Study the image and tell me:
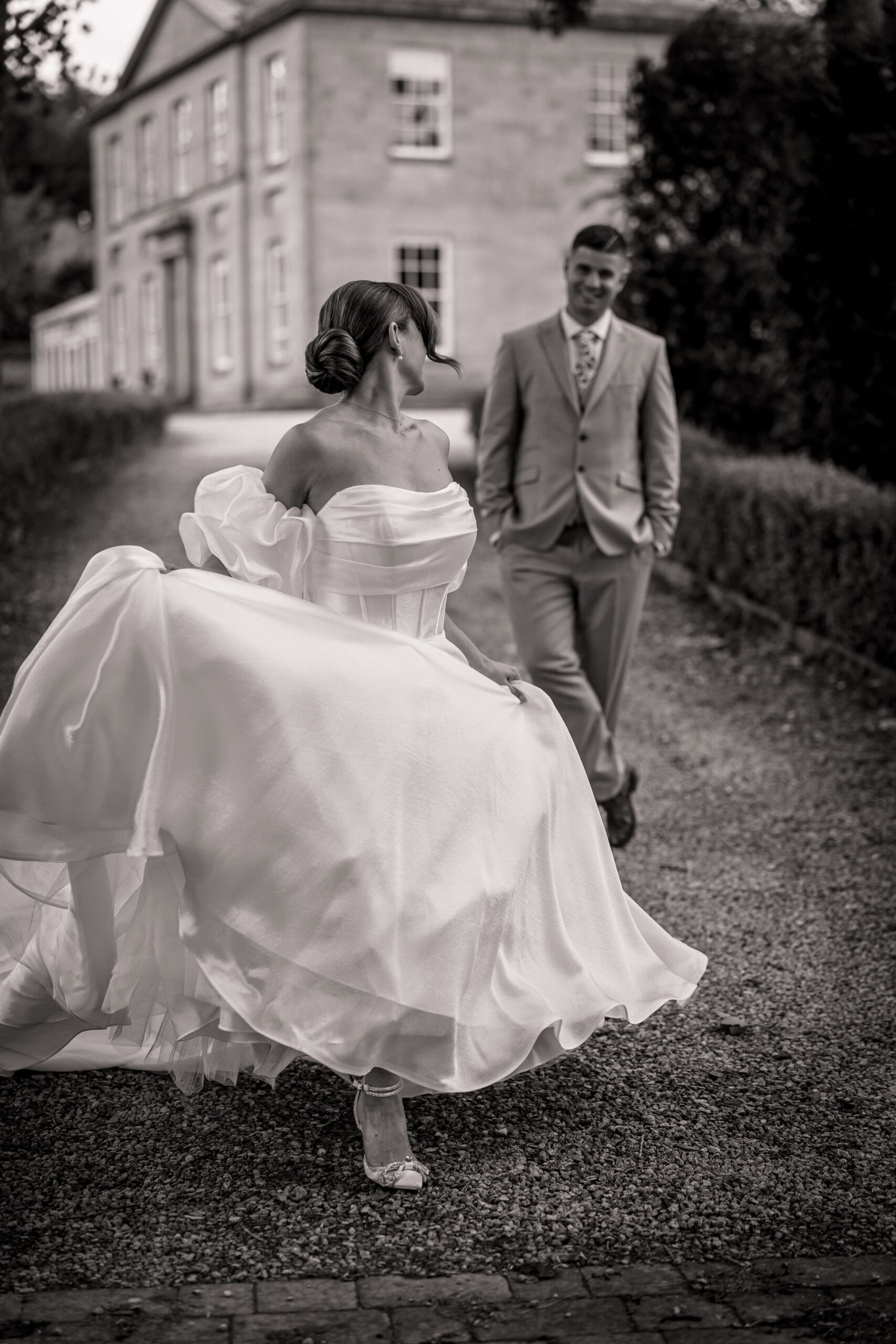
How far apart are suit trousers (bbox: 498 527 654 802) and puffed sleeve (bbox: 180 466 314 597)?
8.72ft

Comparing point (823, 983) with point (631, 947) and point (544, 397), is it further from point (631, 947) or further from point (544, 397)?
→ point (544, 397)

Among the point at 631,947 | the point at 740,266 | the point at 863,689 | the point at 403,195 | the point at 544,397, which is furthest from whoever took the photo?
the point at 403,195

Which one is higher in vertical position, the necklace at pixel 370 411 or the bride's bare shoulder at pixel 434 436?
the necklace at pixel 370 411

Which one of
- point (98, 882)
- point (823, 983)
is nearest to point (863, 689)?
point (823, 983)

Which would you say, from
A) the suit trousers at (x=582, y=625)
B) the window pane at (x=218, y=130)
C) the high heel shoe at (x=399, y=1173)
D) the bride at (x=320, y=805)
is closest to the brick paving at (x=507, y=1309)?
the high heel shoe at (x=399, y=1173)

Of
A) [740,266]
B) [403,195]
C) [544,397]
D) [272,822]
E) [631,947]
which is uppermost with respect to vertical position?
[403,195]

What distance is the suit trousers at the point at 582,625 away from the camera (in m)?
6.50

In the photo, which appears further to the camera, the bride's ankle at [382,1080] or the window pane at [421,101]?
the window pane at [421,101]

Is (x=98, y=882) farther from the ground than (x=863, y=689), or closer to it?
farther from the ground

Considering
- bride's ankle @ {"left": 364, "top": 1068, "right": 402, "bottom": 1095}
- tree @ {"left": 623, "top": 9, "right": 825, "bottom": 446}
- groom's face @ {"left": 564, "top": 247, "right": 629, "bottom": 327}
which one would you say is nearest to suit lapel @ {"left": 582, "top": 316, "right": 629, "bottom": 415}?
groom's face @ {"left": 564, "top": 247, "right": 629, "bottom": 327}

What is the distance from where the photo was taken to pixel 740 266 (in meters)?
14.9

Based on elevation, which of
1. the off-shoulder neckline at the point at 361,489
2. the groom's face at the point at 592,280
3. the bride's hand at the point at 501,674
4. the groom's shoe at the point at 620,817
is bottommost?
the groom's shoe at the point at 620,817

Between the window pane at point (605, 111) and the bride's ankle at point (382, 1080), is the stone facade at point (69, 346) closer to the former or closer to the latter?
the window pane at point (605, 111)

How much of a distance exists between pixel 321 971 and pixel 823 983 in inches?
85.0
